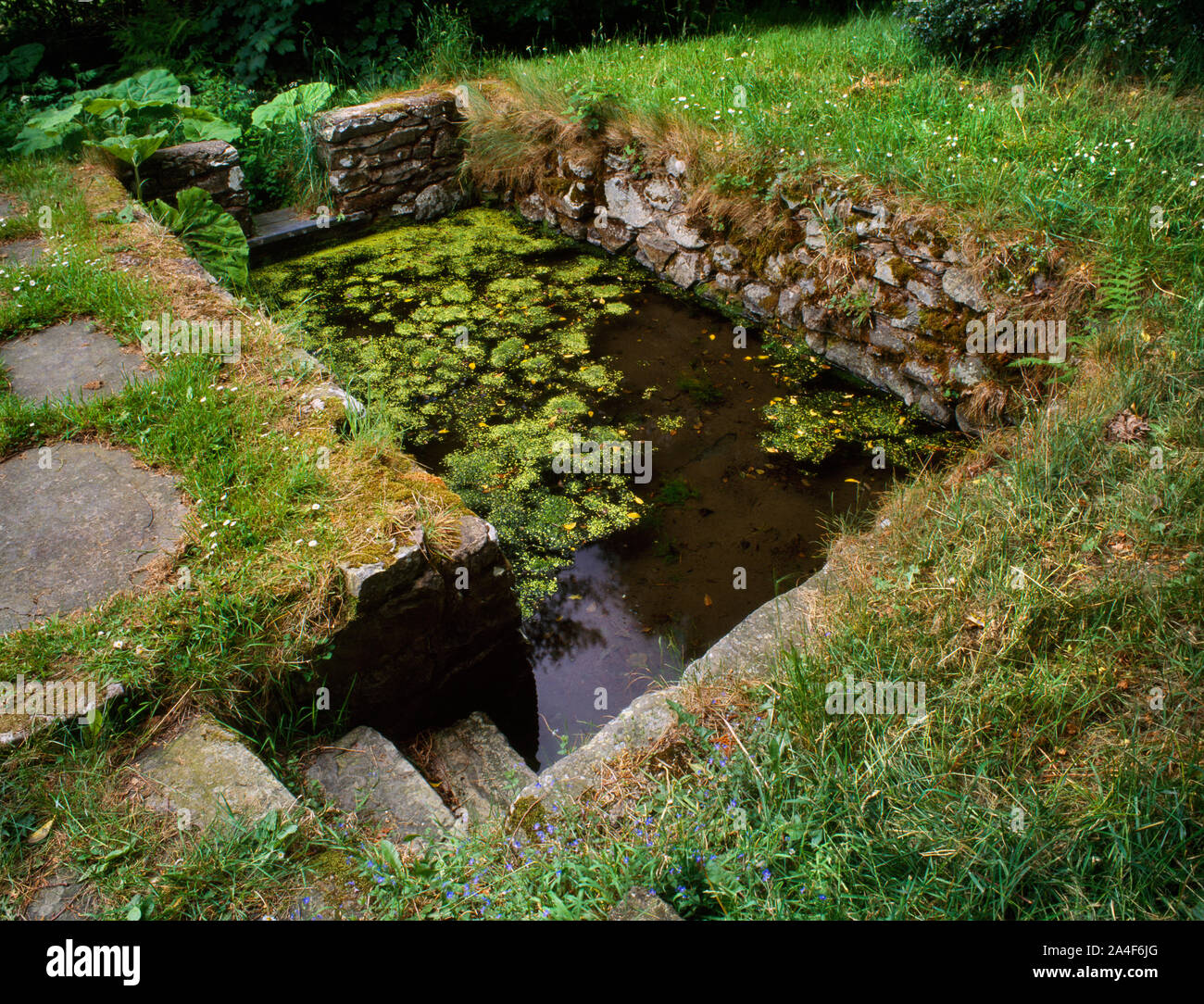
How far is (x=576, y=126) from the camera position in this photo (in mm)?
6004

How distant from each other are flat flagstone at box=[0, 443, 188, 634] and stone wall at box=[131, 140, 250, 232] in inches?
132

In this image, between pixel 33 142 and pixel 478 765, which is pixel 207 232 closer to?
pixel 33 142

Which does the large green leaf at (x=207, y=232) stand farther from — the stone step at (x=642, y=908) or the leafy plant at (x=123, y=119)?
the stone step at (x=642, y=908)

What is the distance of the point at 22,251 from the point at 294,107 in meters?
2.90

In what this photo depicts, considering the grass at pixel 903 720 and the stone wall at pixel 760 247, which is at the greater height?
the stone wall at pixel 760 247

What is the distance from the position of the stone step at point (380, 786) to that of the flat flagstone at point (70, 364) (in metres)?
1.86

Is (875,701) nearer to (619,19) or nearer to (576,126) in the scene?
(576,126)

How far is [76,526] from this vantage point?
2.75 m

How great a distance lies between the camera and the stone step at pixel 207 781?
2016 mm

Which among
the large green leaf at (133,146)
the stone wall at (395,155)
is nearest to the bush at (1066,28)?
the stone wall at (395,155)

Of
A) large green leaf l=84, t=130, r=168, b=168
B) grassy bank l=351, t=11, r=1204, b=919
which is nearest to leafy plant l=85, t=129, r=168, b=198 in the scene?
large green leaf l=84, t=130, r=168, b=168

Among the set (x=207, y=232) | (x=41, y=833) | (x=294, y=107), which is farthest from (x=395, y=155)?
(x=41, y=833)

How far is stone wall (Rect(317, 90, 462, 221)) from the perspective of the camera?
6.34 m
